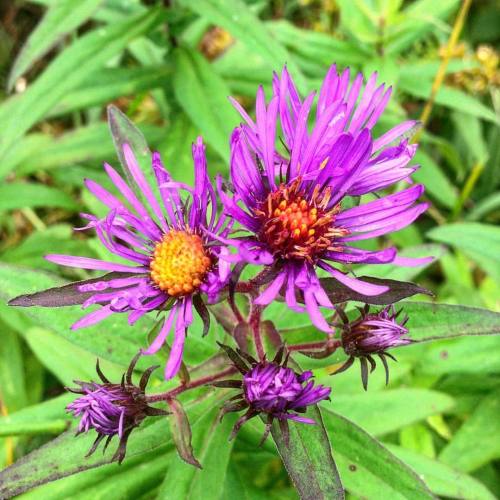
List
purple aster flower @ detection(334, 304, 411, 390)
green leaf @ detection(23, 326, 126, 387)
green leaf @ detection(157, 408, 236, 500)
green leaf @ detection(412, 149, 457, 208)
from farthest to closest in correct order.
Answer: green leaf @ detection(412, 149, 457, 208) → green leaf @ detection(23, 326, 126, 387) → green leaf @ detection(157, 408, 236, 500) → purple aster flower @ detection(334, 304, 411, 390)

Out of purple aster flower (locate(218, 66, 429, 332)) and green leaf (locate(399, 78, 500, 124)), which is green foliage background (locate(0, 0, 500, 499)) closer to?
green leaf (locate(399, 78, 500, 124))

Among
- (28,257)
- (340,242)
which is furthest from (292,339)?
(28,257)

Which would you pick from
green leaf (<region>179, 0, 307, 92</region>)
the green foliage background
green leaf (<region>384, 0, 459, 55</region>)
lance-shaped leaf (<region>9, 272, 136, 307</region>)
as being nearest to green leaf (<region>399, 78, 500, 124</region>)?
the green foliage background

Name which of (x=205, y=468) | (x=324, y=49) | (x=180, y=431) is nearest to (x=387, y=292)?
(x=180, y=431)

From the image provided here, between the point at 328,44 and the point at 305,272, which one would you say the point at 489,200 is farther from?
the point at 305,272

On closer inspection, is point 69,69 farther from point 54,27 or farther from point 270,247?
point 270,247
